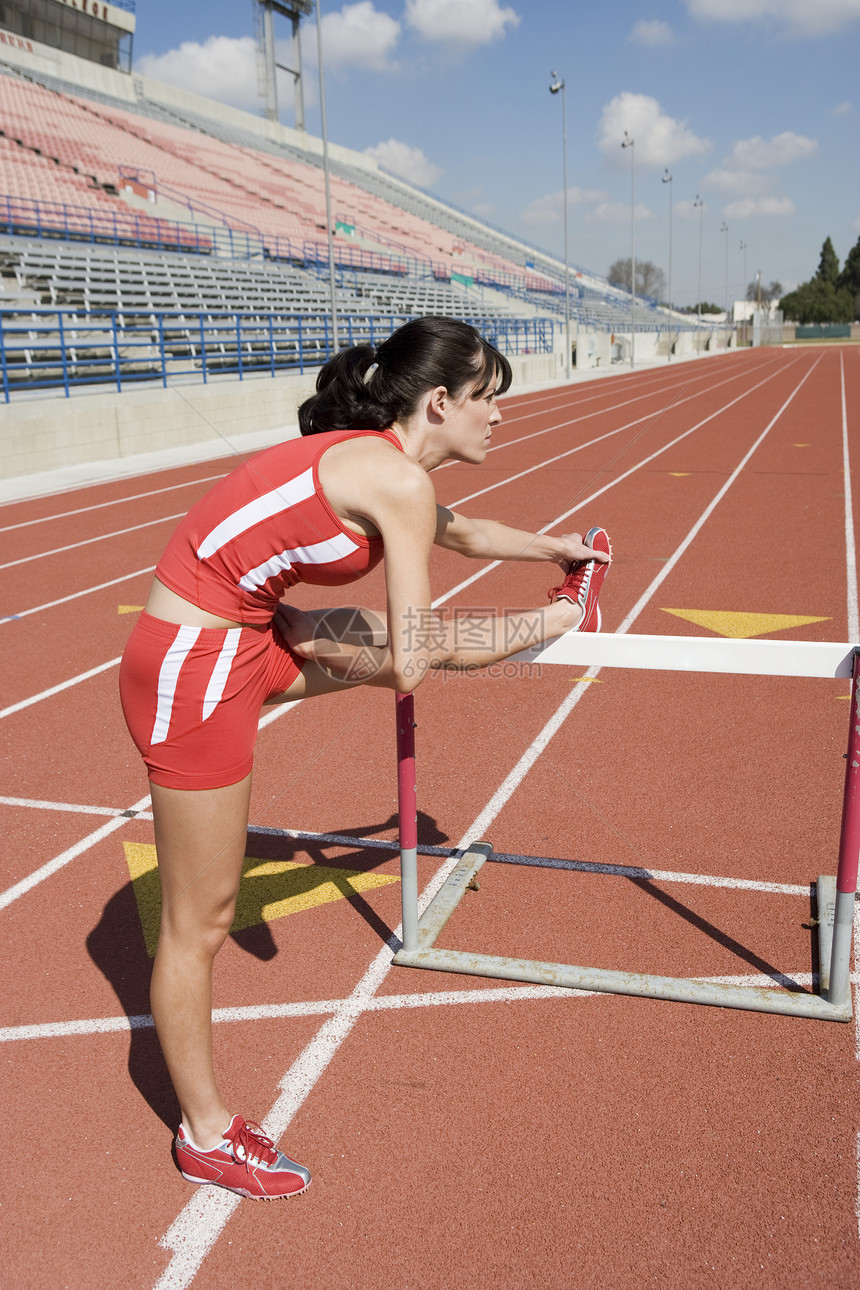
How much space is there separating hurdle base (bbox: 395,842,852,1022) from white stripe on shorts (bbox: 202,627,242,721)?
1.33 meters

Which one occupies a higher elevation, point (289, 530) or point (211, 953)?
point (289, 530)

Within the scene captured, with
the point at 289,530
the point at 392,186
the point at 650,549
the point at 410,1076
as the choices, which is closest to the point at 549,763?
the point at 410,1076

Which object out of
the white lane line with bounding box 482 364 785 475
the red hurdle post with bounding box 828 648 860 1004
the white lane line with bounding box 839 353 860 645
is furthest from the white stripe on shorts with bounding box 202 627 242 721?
the white lane line with bounding box 482 364 785 475

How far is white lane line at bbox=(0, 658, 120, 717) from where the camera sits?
5.14 meters

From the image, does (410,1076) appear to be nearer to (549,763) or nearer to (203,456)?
(549,763)

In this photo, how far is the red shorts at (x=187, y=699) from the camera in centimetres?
192

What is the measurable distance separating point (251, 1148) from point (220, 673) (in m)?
1.06

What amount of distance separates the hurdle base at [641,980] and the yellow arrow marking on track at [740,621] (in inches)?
125

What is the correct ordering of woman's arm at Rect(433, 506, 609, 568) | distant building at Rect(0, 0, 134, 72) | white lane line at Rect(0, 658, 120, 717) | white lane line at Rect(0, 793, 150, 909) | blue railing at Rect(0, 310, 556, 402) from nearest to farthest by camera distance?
woman's arm at Rect(433, 506, 609, 568) < white lane line at Rect(0, 793, 150, 909) < white lane line at Rect(0, 658, 120, 717) < blue railing at Rect(0, 310, 556, 402) < distant building at Rect(0, 0, 134, 72)

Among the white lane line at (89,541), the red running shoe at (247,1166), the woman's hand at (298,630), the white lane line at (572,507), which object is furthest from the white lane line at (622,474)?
the red running shoe at (247,1166)

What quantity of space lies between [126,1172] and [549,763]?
2535mm

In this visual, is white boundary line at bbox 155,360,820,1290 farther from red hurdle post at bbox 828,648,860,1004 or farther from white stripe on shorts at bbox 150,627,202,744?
red hurdle post at bbox 828,648,860,1004

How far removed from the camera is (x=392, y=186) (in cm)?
5812

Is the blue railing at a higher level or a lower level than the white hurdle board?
higher
